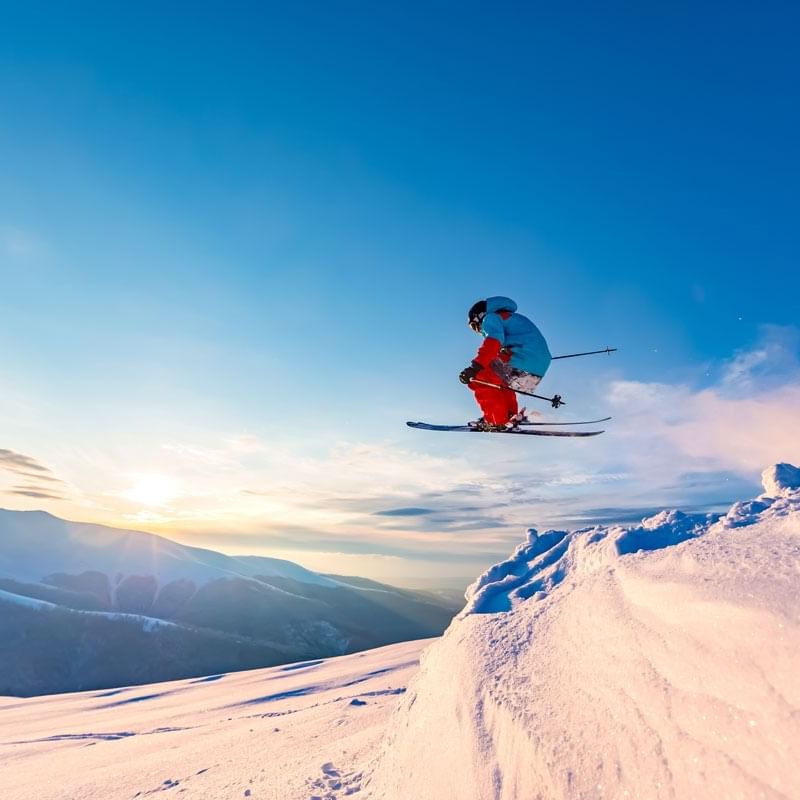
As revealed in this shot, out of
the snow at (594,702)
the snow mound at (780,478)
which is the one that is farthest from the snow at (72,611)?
the snow mound at (780,478)

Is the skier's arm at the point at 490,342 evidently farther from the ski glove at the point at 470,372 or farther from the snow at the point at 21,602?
the snow at the point at 21,602

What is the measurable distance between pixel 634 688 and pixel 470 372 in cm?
478

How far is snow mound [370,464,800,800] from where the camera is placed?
225 centimetres

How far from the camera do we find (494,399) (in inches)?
305

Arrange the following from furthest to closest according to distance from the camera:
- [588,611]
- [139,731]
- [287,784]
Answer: [139,731], [287,784], [588,611]

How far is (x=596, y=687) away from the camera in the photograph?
3260mm

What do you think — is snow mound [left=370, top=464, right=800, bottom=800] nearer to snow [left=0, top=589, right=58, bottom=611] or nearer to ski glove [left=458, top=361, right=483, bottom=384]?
ski glove [left=458, top=361, right=483, bottom=384]

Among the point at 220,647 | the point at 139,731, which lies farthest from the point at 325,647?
the point at 139,731

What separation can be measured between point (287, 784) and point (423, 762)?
80.3 inches

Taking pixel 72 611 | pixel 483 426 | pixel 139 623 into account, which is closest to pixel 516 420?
pixel 483 426

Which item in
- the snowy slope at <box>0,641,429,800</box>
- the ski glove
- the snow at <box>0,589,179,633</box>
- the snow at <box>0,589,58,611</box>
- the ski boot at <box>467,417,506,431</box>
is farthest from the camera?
the snow at <box>0,589,179,633</box>

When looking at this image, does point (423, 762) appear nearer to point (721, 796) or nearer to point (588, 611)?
point (588, 611)

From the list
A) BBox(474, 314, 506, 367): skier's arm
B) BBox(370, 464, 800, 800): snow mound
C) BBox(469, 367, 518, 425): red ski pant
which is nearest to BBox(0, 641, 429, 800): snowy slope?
BBox(370, 464, 800, 800): snow mound

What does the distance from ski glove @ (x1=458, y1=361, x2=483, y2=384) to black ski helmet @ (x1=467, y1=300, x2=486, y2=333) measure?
0.64 metres
